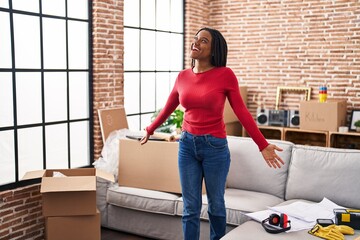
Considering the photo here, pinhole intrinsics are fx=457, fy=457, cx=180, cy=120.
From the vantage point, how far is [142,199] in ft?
12.3

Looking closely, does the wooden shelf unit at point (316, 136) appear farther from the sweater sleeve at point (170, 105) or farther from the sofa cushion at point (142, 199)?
the sweater sleeve at point (170, 105)

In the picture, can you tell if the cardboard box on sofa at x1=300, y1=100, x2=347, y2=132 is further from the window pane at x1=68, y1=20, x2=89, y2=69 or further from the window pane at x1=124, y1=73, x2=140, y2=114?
the window pane at x1=68, y1=20, x2=89, y2=69

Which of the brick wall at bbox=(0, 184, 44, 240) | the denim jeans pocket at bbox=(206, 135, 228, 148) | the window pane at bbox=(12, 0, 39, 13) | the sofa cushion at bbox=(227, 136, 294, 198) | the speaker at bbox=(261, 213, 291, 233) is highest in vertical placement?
the window pane at bbox=(12, 0, 39, 13)

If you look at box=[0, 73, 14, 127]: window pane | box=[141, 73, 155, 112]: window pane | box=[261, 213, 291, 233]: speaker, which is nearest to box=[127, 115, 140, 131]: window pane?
box=[141, 73, 155, 112]: window pane

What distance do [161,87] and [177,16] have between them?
106cm

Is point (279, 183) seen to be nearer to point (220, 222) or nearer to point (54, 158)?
point (220, 222)

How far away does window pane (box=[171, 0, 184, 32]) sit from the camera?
243 inches

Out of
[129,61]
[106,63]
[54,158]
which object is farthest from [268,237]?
[129,61]

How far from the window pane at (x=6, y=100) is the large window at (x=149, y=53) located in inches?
68.0

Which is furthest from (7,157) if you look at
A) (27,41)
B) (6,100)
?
(27,41)

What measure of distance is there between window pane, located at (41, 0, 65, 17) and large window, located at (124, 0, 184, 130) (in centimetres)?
107

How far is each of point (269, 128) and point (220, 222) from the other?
353 centimetres

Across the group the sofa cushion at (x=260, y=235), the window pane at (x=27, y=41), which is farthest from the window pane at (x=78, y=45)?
the sofa cushion at (x=260, y=235)

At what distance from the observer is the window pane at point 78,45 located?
171 inches
